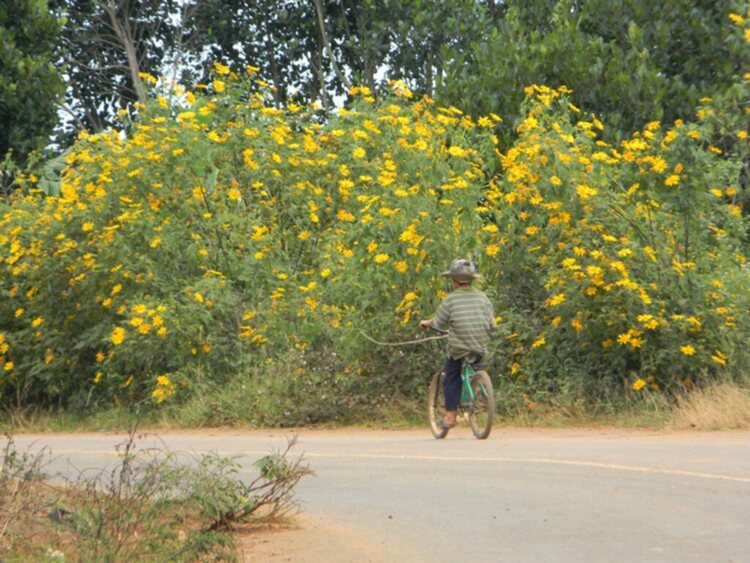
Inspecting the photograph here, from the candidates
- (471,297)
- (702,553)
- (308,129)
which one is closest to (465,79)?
(308,129)

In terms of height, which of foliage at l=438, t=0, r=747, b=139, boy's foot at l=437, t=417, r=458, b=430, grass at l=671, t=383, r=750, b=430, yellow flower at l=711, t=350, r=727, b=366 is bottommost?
boy's foot at l=437, t=417, r=458, b=430

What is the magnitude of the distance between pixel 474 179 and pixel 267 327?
11.3 ft

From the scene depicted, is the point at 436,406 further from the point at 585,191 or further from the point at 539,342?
the point at 585,191

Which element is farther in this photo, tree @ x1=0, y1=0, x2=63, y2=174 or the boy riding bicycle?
tree @ x1=0, y1=0, x2=63, y2=174

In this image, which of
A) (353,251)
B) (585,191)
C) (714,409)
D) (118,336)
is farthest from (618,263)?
(118,336)

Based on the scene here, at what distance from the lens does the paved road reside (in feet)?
27.5

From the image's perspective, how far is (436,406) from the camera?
A: 16.4 m

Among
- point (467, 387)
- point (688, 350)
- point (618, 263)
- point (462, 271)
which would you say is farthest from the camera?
point (618, 263)

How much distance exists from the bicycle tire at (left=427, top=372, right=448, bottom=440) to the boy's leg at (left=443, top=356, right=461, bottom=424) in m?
0.34

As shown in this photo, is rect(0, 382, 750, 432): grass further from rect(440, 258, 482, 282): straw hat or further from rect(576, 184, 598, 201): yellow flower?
rect(440, 258, 482, 282): straw hat

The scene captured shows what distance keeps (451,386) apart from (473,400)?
0.29 metres

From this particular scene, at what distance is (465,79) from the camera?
90.9 ft

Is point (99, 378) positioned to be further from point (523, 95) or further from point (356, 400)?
point (523, 95)

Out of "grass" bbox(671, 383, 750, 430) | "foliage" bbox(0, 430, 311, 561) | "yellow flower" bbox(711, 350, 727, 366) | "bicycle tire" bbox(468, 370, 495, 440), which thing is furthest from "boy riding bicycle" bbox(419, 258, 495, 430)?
"foliage" bbox(0, 430, 311, 561)
